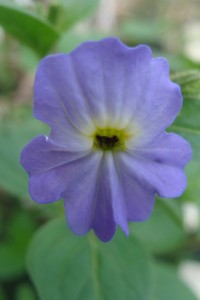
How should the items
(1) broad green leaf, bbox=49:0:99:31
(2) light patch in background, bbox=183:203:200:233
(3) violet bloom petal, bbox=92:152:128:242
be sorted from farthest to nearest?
(2) light patch in background, bbox=183:203:200:233
(1) broad green leaf, bbox=49:0:99:31
(3) violet bloom petal, bbox=92:152:128:242

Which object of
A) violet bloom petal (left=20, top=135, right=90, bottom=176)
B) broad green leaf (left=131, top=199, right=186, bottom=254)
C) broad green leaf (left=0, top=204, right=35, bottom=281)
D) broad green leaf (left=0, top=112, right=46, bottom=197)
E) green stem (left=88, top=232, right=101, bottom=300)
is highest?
violet bloom petal (left=20, top=135, right=90, bottom=176)

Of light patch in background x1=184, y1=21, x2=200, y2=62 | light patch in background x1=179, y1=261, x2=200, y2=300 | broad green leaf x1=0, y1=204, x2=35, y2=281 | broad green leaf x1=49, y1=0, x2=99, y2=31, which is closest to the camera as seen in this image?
broad green leaf x1=49, y1=0, x2=99, y2=31

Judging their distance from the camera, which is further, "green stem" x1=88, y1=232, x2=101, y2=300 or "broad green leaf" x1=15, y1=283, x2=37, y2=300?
"broad green leaf" x1=15, y1=283, x2=37, y2=300

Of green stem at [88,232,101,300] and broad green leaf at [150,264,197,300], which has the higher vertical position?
green stem at [88,232,101,300]

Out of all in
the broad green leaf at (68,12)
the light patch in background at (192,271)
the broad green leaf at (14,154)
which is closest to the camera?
the broad green leaf at (68,12)

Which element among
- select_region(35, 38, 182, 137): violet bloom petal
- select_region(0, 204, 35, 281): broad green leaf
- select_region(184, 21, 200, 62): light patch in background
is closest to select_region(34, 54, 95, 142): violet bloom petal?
select_region(35, 38, 182, 137): violet bloom petal

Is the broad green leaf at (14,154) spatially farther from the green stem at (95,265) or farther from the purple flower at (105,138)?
the purple flower at (105,138)

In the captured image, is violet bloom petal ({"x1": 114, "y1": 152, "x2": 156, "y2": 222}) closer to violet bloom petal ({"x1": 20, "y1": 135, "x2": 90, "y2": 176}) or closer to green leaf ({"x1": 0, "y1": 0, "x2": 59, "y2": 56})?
violet bloom petal ({"x1": 20, "y1": 135, "x2": 90, "y2": 176})

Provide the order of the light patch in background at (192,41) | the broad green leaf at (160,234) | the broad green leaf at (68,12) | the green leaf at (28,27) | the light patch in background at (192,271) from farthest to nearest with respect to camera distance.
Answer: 1. the light patch in background at (192,41)
2. the light patch in background at (192,271)
3. the broad green leaf at (160,234)
4. the broad green leaf at (68,12)
5. the green leaf at (28,27)

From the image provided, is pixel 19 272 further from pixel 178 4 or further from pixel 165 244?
pixel 178 4

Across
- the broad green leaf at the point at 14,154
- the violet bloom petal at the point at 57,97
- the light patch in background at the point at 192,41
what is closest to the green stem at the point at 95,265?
the broad green leaf at the point at 14,154
